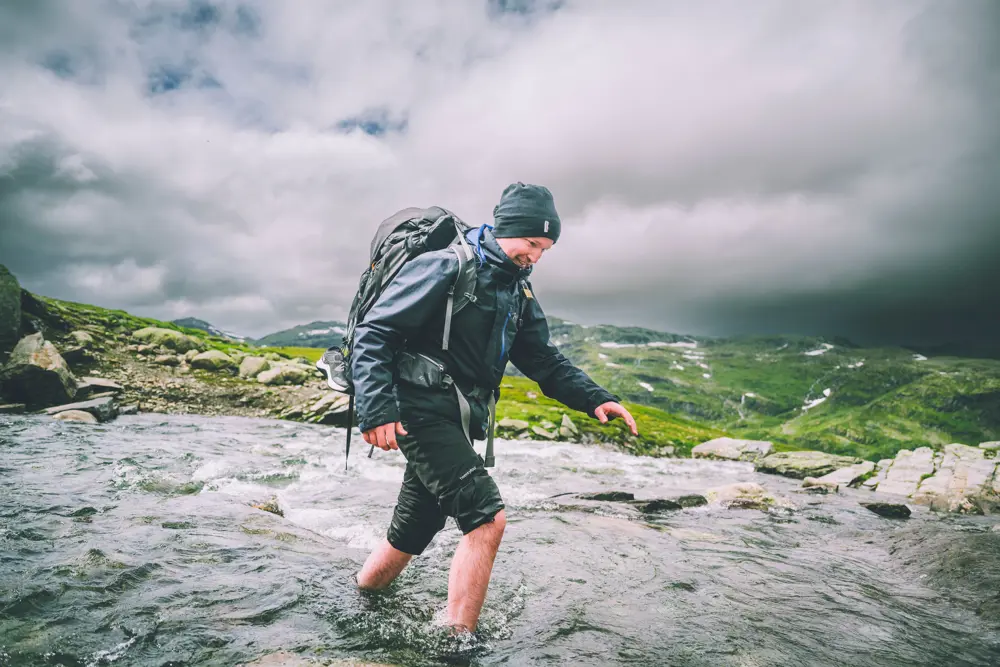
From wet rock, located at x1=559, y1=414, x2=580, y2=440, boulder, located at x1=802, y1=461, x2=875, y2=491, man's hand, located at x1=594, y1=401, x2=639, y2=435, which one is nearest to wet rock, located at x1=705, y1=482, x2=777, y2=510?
man's hand, located at x1=594, y1=401, x2=639, y2=435

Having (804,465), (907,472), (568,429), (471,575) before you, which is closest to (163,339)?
(568,429)

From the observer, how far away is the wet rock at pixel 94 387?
21438mm

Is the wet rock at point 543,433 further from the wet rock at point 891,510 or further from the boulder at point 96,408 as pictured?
the boulder at point 96,408

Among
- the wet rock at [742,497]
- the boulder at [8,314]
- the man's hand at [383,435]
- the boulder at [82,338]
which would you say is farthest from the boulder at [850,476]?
the boulder at [82,338]

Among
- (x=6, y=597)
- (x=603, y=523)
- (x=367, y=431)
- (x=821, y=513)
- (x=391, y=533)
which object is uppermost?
(x=367, y=431)

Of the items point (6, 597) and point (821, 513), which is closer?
point (6, 597)

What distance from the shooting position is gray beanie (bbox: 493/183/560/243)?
16.1ft

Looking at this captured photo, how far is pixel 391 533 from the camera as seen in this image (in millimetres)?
5043

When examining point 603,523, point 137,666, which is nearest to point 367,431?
point 137,666

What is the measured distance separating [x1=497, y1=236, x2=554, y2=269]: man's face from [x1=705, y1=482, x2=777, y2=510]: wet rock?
43.5 feet

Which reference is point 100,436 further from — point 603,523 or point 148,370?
point 148,370

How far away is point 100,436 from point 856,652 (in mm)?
19319

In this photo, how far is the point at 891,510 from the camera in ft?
56.2

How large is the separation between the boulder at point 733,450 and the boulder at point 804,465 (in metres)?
7.95
